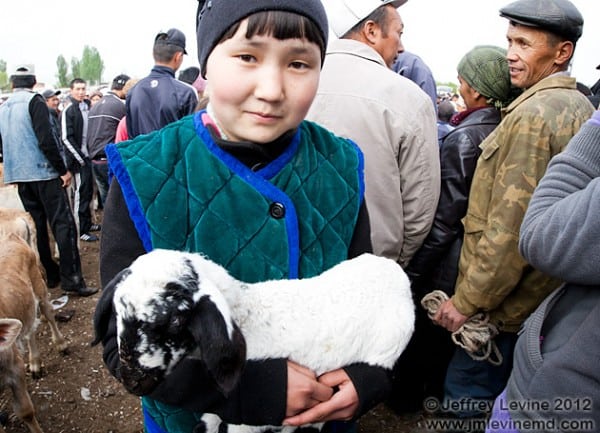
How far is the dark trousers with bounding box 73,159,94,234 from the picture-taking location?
8.21 metres

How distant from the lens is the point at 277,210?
4.13ft

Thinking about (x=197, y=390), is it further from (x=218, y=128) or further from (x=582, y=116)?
(x=582, y=116)

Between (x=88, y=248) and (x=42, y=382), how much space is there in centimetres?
395

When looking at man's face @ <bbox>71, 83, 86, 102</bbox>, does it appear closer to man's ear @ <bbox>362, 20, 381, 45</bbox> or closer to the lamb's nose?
man's ear @ <bbox>362, 20, 381, 45</bbox>

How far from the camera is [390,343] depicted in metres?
1.25

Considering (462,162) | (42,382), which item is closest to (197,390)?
(462,162)

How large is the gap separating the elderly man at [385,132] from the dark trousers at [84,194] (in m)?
7.10

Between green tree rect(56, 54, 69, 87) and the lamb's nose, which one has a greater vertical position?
the lamb's nose

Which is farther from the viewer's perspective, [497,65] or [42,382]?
[42,382]

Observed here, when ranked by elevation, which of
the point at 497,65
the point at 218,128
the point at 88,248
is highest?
the point at 497,65

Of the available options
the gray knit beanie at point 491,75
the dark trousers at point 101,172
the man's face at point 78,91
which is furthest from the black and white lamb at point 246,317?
the man's face at point 78,91

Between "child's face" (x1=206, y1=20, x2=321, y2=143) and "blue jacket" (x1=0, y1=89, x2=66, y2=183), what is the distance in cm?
547

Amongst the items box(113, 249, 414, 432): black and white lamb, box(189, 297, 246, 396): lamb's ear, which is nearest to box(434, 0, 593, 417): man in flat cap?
box(113, 249, 414, 432): black and white lamb

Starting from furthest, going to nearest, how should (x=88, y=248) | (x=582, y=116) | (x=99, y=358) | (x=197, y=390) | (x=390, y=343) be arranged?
(x=88, y=248) < (x=99, y=358) < (x=582, y=116) < (x=390, y=343) < (x=197, y=390)
